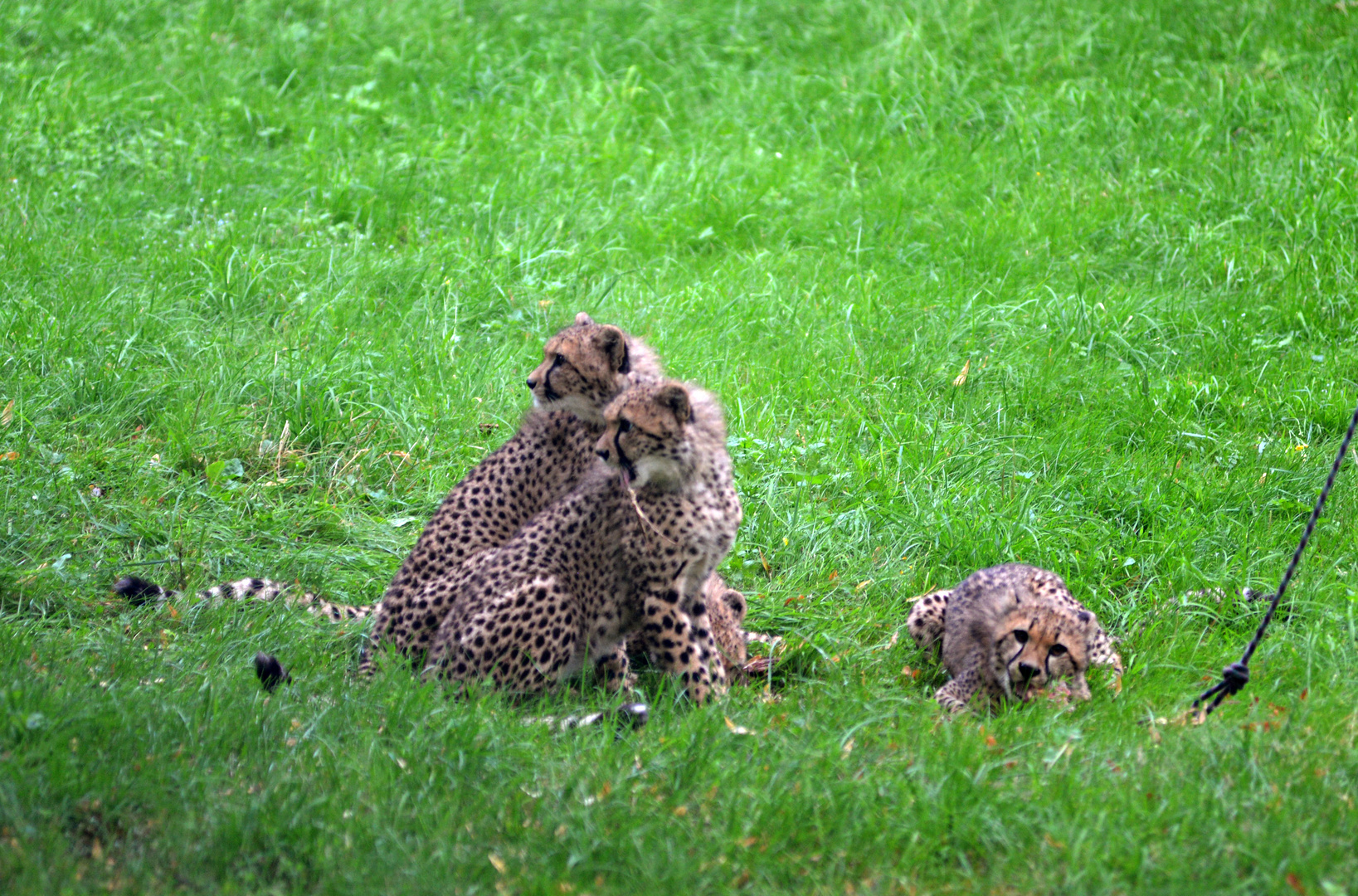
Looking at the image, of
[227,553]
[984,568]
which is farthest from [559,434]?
[984,568]

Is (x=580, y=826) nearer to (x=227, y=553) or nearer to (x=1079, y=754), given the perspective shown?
(x=1079, y=754)

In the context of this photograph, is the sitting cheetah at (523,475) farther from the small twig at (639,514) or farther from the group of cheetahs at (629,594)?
the small twig at (639,514)

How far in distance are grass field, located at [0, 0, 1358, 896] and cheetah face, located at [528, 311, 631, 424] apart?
0.78 m

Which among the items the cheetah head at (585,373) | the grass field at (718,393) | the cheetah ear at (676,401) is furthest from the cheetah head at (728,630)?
the cheetah head at (585,373)

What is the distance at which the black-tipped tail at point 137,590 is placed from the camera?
3.69 meters

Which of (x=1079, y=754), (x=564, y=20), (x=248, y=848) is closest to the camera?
(x=248, y=848)

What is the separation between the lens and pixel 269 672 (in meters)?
3.14

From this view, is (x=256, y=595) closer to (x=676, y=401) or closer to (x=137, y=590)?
(x=137, y=590)

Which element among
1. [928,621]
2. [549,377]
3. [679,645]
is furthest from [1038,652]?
[549,377]

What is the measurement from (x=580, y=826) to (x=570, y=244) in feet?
13.8

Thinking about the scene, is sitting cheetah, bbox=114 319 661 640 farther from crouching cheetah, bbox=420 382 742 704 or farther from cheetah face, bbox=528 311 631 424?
crouching cheetah, bbox=420 382 742 704

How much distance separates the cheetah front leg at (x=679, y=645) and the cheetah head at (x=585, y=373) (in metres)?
0.84

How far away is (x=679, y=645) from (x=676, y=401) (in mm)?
686

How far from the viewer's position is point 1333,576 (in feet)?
13.5
